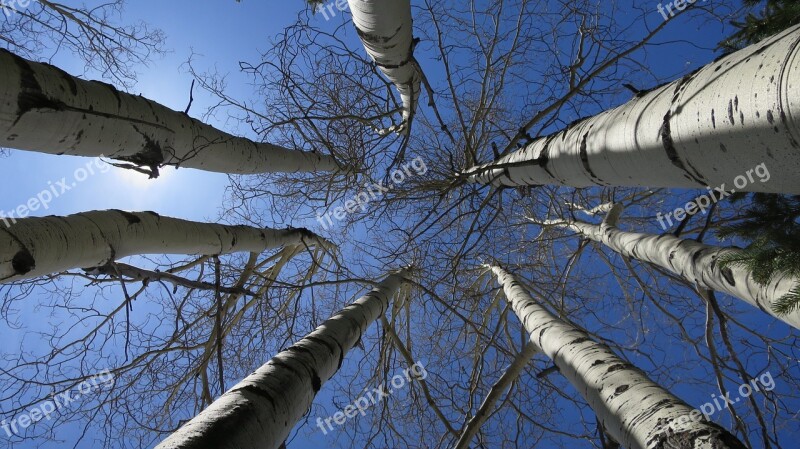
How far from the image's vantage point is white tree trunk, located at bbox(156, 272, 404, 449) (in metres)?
1.27

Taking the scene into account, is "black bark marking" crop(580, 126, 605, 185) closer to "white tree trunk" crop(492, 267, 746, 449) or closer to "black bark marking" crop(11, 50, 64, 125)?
"white tree trunk" crop(492, 267, 746, 449)

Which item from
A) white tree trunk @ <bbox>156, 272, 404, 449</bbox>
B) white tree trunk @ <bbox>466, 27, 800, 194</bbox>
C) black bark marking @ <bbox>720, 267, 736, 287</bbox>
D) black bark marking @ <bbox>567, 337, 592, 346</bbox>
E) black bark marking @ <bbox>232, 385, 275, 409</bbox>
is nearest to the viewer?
white tree trunk @ <bbox>466, 27, 800, 194</bbox>

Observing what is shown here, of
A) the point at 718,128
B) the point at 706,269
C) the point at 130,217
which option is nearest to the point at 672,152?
the point at 718,128

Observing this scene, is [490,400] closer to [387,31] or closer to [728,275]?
[728,275]

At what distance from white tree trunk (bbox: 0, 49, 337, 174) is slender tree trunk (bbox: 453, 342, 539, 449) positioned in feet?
8.40

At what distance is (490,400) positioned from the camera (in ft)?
9.57

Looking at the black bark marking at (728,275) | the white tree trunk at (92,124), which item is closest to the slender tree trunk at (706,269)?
the black bark marking at (728,275)

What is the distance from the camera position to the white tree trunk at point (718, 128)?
2.66 feet

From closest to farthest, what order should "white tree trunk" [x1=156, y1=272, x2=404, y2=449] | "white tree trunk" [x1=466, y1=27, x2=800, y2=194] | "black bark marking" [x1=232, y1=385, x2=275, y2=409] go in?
1. "white tree trunk" [x1=466, y1=27, x2=800, y2=194]
2. "white tree trunk" [x1=156, y1=272, x2=404, y2=449]
3. "black bark marking" [x1=232, y1=385, x2=275, y2=409]

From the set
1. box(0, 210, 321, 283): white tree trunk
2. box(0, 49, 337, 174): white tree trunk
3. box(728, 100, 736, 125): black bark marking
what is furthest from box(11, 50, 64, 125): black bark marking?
box(728, 100, 736, 125): black bark marking

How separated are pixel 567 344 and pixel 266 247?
2.69m

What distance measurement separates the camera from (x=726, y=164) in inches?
38.2

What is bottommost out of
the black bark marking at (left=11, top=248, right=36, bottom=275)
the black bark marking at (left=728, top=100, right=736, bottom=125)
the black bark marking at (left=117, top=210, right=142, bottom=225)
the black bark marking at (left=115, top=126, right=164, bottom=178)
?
the black bark marking at (left=728, top=100, right=736, bottom=125)

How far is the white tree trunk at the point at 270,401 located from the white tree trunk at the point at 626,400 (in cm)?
129
